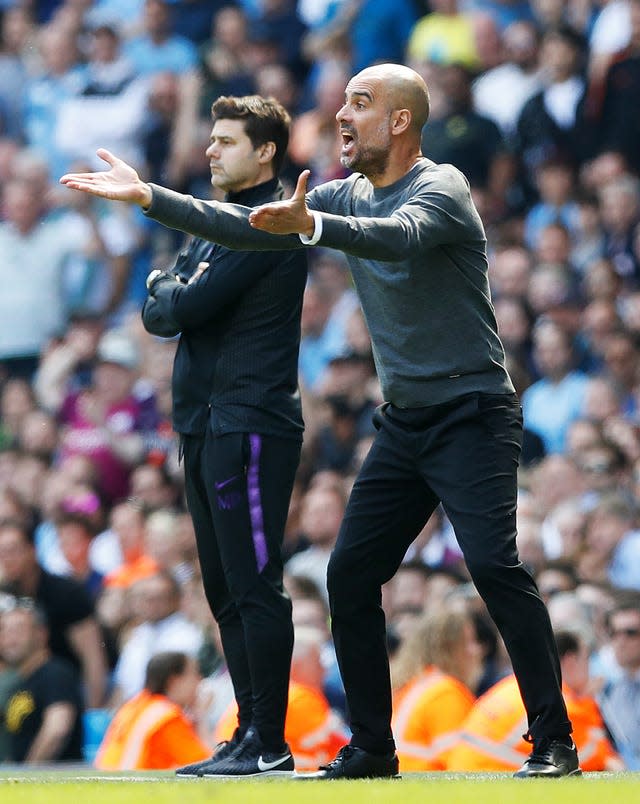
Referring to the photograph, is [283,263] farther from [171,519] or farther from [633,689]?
[171,519]

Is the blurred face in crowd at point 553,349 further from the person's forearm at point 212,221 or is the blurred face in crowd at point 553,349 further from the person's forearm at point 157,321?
the person's forearm at point 212,221

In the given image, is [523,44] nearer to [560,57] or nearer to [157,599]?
[560,57]

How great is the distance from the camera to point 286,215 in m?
5.07

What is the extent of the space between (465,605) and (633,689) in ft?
2.93

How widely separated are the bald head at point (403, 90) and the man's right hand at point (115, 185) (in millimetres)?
887

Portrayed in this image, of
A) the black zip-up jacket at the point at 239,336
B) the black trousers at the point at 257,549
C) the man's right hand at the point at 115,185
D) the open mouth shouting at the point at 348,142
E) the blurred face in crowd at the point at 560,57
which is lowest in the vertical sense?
the black trousers at the point at 257,549

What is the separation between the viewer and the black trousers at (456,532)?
18.4 ft

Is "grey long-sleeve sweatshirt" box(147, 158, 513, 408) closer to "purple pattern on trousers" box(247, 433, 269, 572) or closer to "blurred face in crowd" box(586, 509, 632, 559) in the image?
"purple pattern on trousers" box(247, 433, 269, 572)

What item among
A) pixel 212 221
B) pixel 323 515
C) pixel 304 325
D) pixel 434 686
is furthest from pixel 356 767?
pixel 304 325

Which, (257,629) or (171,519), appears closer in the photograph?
(257,629)

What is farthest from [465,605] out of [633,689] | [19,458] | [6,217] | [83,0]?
[83,0]

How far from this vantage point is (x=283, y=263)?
20.6 feet

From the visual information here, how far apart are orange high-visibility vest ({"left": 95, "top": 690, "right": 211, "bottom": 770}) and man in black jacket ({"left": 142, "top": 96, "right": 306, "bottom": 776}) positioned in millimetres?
1867

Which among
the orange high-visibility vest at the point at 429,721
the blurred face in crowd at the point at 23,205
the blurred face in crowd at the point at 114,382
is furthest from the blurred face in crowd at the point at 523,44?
the orange high-visibility vest at the point at 429,721
